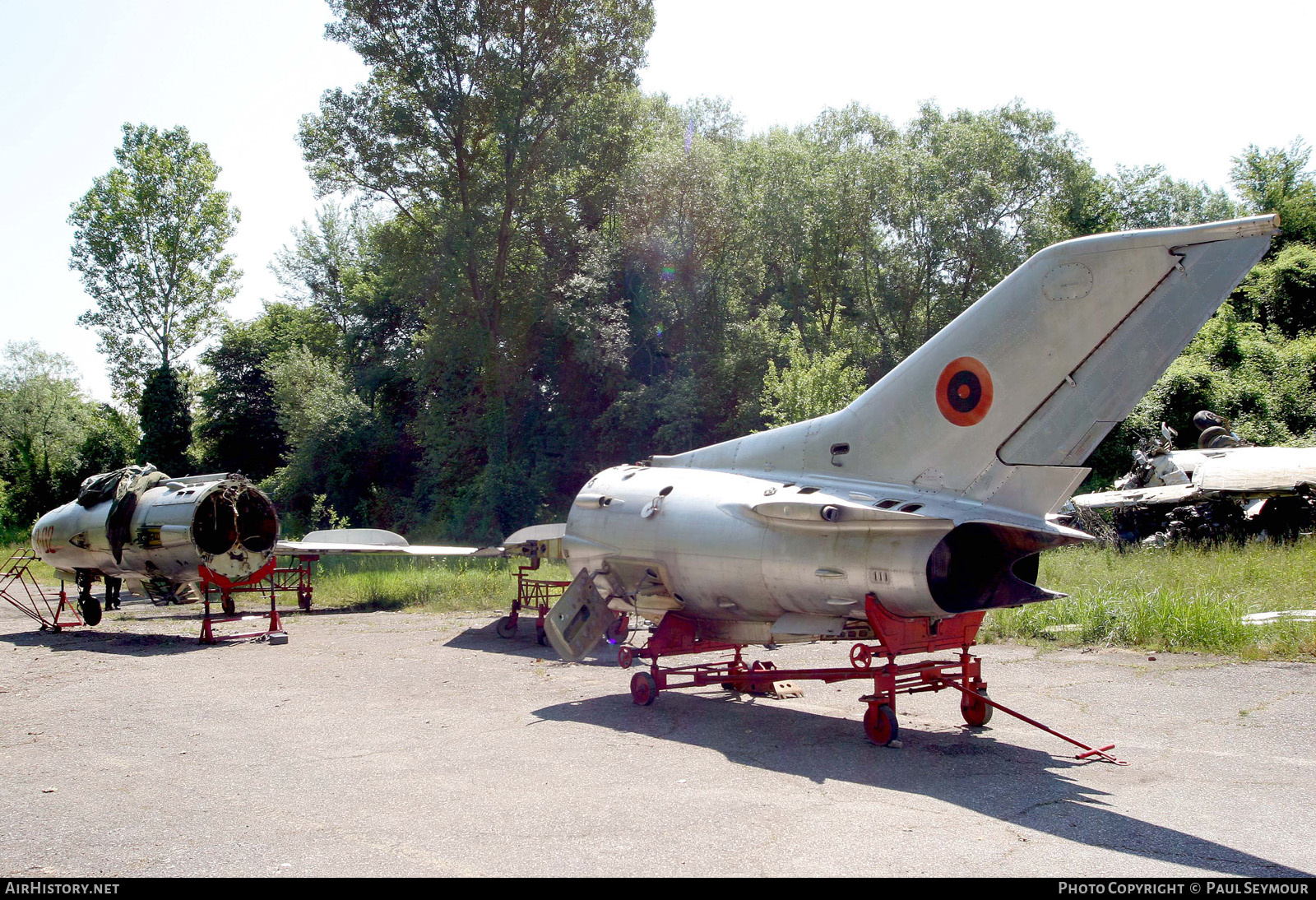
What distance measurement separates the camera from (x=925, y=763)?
760 centimetres

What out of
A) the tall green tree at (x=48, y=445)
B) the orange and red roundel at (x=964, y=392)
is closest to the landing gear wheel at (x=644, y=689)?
the orange and red roundel at (x=964, y=392)

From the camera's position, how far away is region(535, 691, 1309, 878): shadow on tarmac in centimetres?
547

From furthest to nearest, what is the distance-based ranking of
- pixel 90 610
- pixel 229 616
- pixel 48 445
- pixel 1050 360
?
1. pixel 48 445
2. pixel 90 610
3. pixel 229 616
4. pixel 1050 360

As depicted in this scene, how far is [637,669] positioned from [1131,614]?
6.97m

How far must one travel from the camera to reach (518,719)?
959 cm

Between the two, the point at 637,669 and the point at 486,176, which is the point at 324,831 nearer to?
the point at 637,669

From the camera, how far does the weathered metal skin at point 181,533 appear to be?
54.4ft

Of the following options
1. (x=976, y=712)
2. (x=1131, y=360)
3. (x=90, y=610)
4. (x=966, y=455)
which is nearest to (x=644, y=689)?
(x=976, y=712)

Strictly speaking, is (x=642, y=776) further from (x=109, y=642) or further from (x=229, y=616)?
(x=109, y=642)

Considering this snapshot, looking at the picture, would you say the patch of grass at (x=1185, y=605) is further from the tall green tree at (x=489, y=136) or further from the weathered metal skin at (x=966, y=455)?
the tall green tree at (x=489, y=136)

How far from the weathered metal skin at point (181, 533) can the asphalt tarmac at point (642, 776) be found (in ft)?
13.9

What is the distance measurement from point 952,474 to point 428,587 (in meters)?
15.8

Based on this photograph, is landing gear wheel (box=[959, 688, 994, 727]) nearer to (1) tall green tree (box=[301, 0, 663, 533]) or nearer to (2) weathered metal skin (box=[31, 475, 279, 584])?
(2) weathered metal skin (box=[31, 475, 279, 584])

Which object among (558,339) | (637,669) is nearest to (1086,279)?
(637,669)
